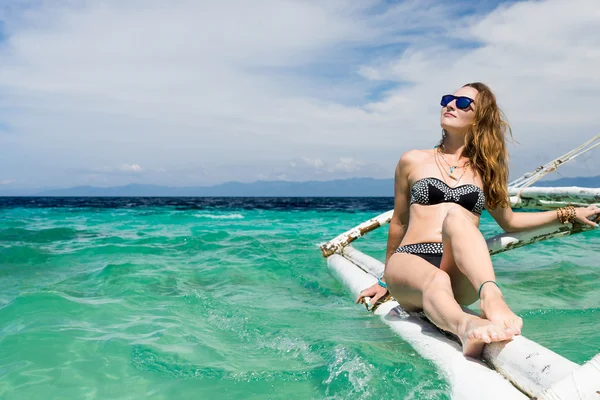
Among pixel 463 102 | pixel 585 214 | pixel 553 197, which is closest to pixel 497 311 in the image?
pixel 463 102

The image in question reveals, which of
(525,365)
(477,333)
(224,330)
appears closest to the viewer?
(525,365)

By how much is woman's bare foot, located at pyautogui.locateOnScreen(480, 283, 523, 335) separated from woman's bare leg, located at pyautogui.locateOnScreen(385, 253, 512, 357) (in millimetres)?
35

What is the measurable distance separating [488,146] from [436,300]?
126 centimetres

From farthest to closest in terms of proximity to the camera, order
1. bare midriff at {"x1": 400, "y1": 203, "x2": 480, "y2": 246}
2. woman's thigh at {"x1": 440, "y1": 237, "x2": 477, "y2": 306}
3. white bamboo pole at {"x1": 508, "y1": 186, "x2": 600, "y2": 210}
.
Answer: white bamboo pole at {"x1": 508, "y1": 186, "x2": 600, "y2": 210} → bare midriff at {"x1": 400, "y1": 203, "x2": 480, "y2": 246} → woman's thigh at {"x1": 440, "y1": 237, "x2": 477, "y2": 306}

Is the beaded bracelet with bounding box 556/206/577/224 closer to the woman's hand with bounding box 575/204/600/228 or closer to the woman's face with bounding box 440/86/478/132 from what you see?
the woman's hand with bounding box 575/204/600/228

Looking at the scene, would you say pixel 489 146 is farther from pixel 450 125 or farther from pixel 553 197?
pixel 553 197

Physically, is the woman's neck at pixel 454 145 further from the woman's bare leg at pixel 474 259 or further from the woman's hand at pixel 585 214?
the woman's hand at pixel 585 214

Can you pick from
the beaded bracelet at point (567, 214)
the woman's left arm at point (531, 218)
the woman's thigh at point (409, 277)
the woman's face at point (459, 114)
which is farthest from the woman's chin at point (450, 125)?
the beaded bracelet at point (567, 214)

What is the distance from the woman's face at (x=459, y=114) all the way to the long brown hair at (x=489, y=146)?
3cm

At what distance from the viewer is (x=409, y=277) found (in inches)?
118

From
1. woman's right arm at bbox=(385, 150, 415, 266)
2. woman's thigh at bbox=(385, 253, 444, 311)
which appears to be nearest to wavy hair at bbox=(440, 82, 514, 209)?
woman's right arm at bbox=(385, 150, 415, 266)

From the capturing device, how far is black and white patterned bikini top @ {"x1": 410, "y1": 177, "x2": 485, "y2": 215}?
10.8 ft

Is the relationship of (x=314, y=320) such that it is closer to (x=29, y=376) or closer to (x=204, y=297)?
(x=204, y=297)

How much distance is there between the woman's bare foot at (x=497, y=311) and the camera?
229 cm
